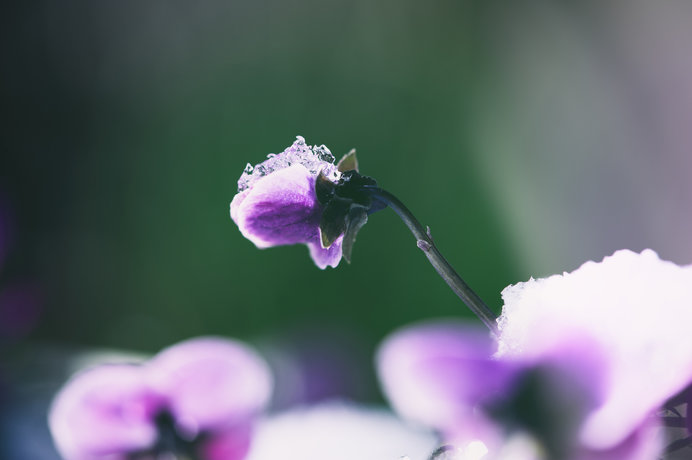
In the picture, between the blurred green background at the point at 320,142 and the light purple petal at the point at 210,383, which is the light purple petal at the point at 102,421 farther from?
the blurred green background at the point at 320,142

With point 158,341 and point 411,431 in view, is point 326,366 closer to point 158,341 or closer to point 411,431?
point 411,431

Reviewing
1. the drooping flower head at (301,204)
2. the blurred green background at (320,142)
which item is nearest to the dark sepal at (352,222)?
the drooping flower head at (301,204)

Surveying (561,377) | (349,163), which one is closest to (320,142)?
(349,163)

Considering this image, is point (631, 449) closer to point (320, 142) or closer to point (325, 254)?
point (325, 254)

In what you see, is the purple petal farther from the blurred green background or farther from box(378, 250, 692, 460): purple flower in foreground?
the blurred green background

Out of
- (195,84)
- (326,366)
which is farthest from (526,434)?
(195,84)

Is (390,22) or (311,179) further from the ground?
(390,22)

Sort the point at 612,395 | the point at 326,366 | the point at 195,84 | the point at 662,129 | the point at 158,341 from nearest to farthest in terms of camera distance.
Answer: the point at 612,395 < the point at 326,366 < the point at 662,129 < the point at 158,341 < the point at 195,84

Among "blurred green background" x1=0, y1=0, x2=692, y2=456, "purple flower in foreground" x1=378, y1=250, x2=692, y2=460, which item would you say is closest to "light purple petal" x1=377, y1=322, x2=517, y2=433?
"purple flower in foreground" x1=378, y1=250, x2=692, y2=460
